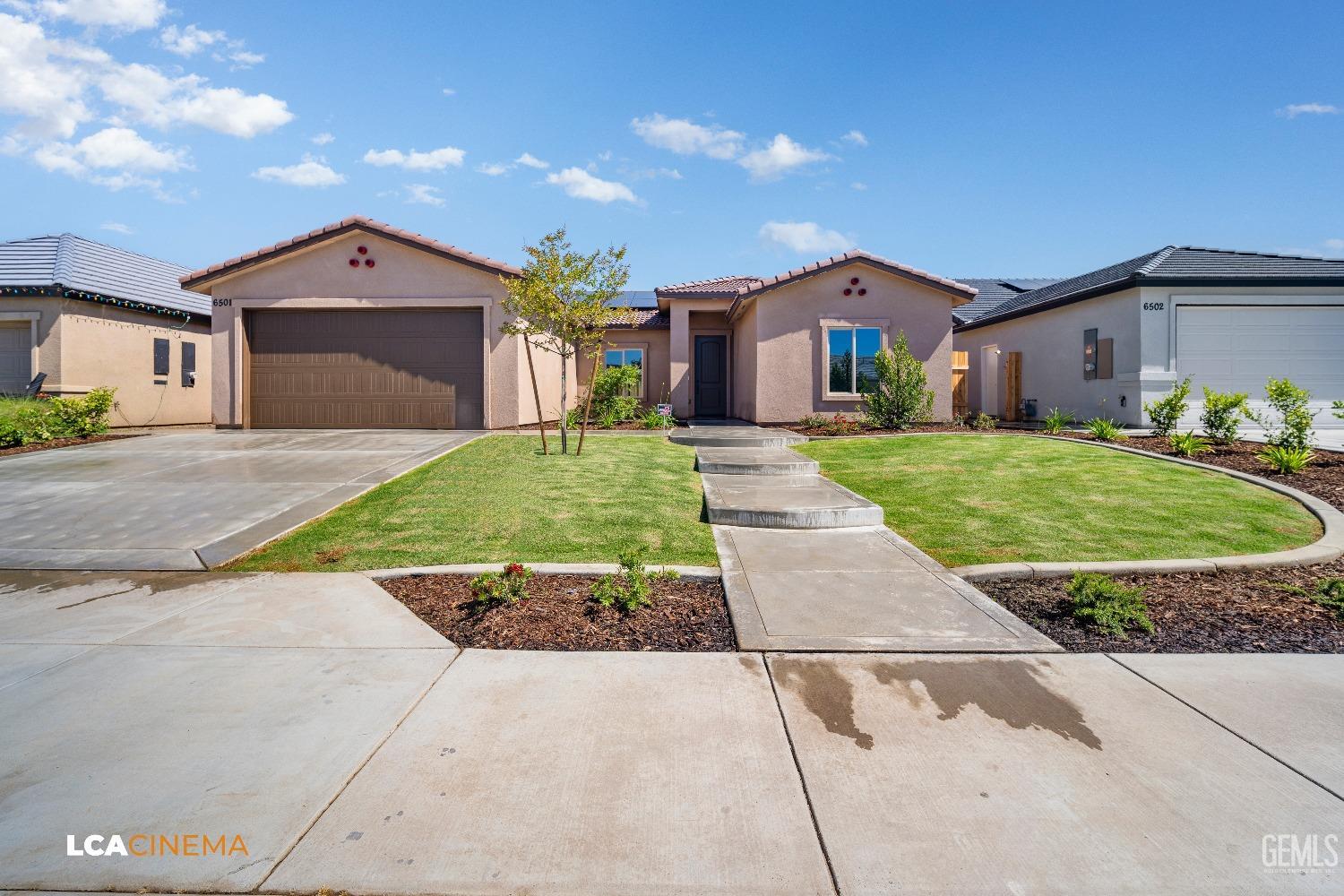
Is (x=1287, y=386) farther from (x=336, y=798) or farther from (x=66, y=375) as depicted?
(x=66, y=375)

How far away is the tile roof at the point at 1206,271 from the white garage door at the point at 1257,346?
59 centimetres

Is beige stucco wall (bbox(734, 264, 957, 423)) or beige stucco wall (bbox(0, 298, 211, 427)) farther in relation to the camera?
beige stucco wall (bbox(734, 264, 957, 423))

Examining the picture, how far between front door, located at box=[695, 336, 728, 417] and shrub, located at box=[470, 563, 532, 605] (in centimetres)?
1546

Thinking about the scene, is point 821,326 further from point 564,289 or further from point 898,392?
point 564,289

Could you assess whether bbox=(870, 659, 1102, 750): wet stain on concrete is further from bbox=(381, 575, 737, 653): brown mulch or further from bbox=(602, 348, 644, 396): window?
bbox=(602, 348, 644, 396): window

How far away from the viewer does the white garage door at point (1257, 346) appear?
13164mm

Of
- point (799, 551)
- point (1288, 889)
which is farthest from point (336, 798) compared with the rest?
point (799, 551)

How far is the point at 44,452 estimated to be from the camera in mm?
10375

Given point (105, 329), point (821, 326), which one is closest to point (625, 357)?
point (821, 326)

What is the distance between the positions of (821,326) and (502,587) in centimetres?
1277

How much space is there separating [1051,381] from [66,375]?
23.9 m

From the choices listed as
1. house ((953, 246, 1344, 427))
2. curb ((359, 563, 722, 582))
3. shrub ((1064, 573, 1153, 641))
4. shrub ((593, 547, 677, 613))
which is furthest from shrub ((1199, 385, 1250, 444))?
shrub ((593, 547, 677, 613))

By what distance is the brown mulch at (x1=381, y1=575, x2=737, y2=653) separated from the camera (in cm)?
373

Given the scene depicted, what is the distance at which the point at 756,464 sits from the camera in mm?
9258
